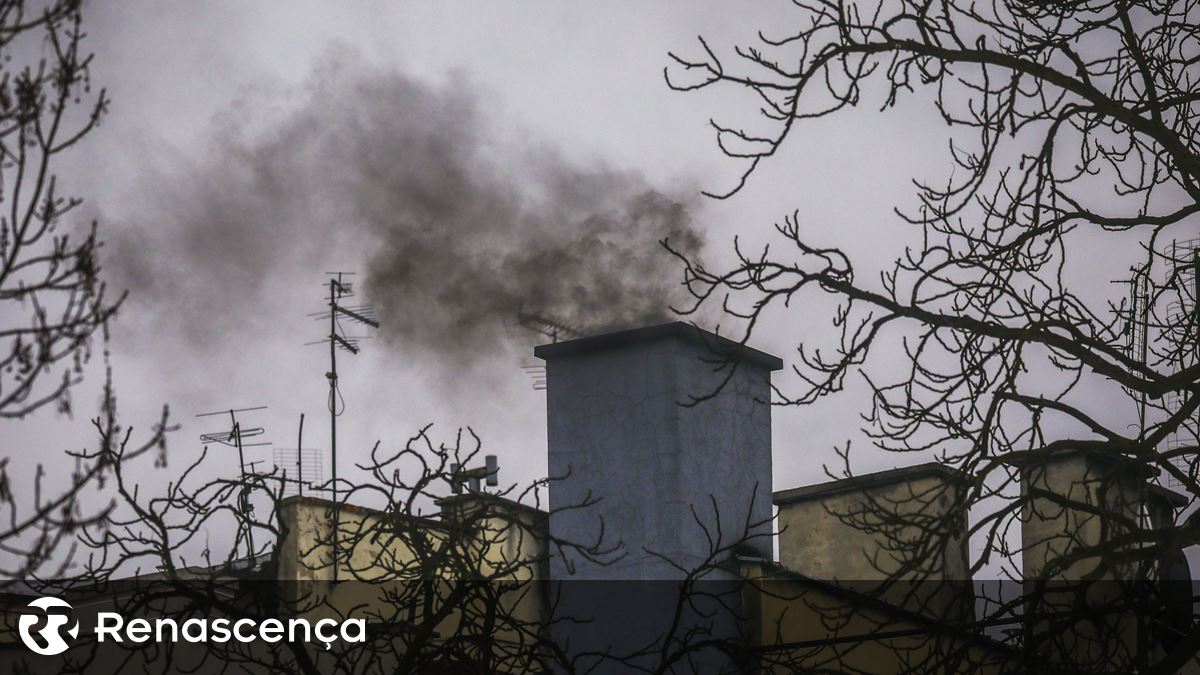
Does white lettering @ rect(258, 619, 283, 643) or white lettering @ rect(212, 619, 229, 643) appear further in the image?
white lettering @ rect(212, 619, 229, 643)

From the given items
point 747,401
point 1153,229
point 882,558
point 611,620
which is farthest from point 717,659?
point 1153,229

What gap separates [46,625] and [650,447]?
3927mm

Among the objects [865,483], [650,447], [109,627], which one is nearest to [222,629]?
[109,627]

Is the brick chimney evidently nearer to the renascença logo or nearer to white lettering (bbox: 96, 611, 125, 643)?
white lettering (bbox: 96, 611, 125, 643)

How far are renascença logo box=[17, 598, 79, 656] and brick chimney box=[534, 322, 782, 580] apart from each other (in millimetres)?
3135

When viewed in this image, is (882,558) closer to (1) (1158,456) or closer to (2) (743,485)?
(2) (743,485)

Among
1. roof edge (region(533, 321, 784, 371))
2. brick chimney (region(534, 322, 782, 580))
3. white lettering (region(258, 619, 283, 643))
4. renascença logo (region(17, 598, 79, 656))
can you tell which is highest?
roof edge (region(533, 321, 784, 371))

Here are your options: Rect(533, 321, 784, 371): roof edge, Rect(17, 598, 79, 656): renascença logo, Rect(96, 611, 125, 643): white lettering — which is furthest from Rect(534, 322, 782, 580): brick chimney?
Rect(17, 598, 79, 656): renascença logo

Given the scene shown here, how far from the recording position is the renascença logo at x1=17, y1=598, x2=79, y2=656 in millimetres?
8289

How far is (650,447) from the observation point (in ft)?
Result: 34.3

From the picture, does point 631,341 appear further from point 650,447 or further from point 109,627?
point 109,627

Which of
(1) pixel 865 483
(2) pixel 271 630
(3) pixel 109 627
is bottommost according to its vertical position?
(2) pixel 271 630

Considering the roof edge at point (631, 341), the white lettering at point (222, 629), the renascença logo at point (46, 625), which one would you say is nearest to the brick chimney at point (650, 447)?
the roof edge at point (631, 341)

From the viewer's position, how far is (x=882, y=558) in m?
12.9
